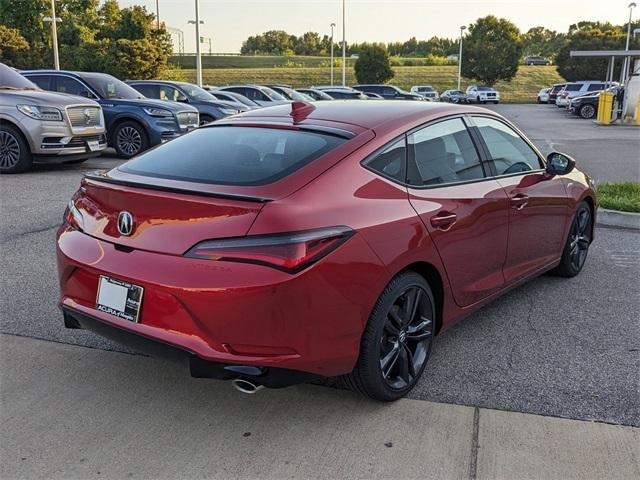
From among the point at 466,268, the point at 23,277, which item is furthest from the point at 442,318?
the point at 23,277

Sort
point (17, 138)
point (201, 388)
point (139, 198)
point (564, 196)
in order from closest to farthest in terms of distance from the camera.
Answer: point (139, 198) → point (201, 388) → point (564, 196) → point (17, 138)

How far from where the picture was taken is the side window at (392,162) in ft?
10.8

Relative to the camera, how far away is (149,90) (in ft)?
53.1

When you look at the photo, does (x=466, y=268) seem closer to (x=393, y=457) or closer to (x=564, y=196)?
(x=393, y=457)

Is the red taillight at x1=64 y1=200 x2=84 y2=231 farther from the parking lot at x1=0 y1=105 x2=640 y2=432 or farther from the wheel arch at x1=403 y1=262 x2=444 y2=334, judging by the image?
the wheel arch at x1=403 y1=262 x2=444 y2=334

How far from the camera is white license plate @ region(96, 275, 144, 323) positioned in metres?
2.88

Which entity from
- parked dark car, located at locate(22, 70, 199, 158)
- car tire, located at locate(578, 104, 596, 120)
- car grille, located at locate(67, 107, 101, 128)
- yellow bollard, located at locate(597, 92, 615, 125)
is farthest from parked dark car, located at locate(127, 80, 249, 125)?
car tire, located at locate(578, 104, 596, 120)

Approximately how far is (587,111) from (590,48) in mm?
37290

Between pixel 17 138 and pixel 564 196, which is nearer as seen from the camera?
pixel 564 196

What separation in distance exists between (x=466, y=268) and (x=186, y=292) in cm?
177

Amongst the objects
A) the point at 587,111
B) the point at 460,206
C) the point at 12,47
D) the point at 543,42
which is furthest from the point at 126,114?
the point at 543,42

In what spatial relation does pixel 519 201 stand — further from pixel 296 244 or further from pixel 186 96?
pixel 186 96

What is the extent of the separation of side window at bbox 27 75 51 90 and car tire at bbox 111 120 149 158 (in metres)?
1.70

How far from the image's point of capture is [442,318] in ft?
12.1
